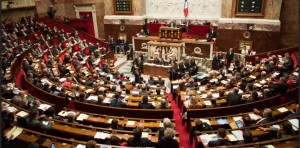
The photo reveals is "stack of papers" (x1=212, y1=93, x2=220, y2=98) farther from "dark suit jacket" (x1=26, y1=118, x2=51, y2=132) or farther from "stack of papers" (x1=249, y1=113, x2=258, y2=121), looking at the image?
"dark suit jacket" (x1=26, y1=118, x2=51, y2=132)

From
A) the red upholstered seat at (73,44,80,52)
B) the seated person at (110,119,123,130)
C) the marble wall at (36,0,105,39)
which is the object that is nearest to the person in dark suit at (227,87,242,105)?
the seated person at (110,119,123,130)

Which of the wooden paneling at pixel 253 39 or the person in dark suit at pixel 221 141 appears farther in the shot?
the wooden paneling at pixel 253 39

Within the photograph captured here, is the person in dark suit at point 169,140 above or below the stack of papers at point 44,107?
above

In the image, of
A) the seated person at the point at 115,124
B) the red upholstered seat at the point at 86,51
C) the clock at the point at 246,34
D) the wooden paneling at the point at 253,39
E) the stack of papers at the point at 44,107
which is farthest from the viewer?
the red upholstered seat at the point at 86,51

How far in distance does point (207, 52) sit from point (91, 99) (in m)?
8.86

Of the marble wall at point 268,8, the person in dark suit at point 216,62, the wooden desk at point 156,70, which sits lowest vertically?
the wooden desk at point 156,70

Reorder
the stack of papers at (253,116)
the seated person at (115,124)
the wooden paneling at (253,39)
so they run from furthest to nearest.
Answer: the wooden paneling at (253,39), the stack of papers at (253,116), the seated person at (115,124)

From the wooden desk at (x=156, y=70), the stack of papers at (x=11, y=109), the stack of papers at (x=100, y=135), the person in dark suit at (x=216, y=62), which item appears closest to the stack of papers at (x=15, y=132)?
the stack of papers at (x=11, y=109)

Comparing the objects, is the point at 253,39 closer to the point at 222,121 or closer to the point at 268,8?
the point at 268,8

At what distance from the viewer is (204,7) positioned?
16469mm

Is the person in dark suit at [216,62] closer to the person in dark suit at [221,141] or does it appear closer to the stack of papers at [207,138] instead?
the stack of papers at [207,138]

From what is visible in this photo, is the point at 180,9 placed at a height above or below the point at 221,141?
above

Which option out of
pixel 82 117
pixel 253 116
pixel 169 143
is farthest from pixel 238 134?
pixel 82 117

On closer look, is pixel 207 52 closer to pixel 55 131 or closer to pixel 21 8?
pixel 55 131
